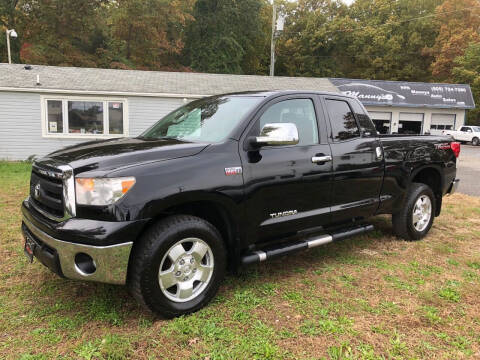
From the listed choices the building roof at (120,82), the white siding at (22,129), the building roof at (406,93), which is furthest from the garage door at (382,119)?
the white siding at (22,129)

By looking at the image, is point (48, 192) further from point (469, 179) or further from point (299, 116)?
point (469, 179)

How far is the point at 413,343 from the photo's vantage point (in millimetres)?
2783

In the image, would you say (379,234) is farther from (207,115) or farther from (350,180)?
(207,115)

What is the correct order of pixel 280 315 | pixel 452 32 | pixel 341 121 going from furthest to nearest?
pixel 452 32, pixel 341 121, pixel 280 315

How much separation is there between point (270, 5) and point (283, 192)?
49398 millimetres

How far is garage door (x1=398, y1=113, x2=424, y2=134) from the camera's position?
27422 millimetres

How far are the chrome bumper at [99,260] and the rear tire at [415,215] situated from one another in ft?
12.3

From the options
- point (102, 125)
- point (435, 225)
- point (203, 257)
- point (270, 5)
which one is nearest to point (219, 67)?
point (270, 5)

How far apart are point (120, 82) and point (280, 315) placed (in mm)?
14712

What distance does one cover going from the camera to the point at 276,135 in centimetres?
323

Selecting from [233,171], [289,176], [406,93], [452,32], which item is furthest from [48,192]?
[452,32]

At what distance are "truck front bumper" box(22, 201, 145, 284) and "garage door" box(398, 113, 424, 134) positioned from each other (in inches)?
1103

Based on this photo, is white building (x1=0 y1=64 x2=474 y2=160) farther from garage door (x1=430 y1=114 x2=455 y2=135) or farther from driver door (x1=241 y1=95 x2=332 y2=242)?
garage door (x1=430 y1=114 x2=455 y2=135)

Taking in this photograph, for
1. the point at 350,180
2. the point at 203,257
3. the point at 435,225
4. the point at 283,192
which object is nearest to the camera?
the point at 203,257
